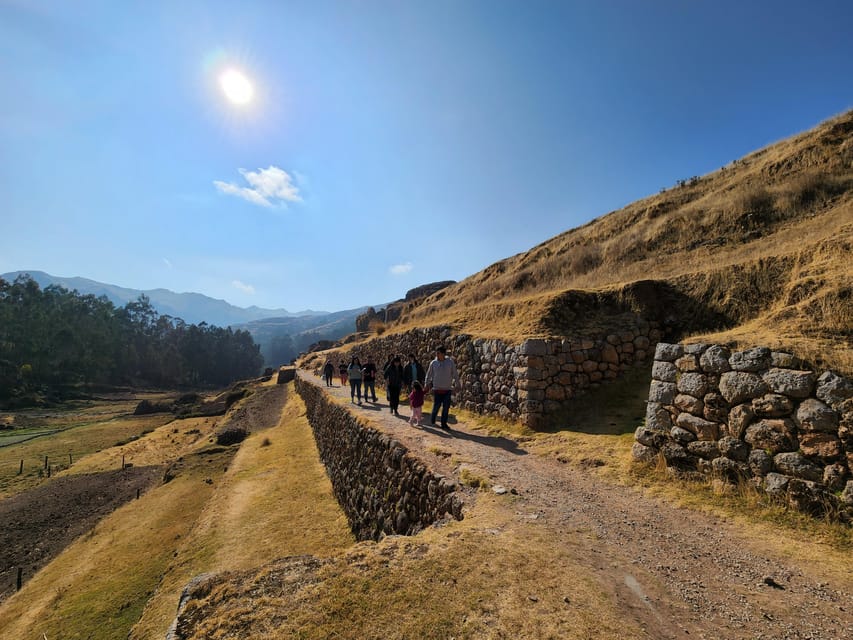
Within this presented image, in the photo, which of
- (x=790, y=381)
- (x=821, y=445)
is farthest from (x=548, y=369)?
(x=821, y=445)

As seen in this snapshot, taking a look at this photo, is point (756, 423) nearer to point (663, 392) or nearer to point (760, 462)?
point (760, 462)

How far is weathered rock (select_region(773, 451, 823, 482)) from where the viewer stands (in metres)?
4.23

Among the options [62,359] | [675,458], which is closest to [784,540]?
[675,458]

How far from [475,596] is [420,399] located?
24.5 feet

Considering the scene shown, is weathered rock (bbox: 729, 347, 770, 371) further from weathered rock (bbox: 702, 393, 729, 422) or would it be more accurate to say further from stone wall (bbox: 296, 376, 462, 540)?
stone wall (bbox: 296, 376, 462, 540)

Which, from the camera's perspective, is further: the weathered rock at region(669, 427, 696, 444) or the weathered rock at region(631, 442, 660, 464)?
the weathered rock at region(631, 442, 660, 464)

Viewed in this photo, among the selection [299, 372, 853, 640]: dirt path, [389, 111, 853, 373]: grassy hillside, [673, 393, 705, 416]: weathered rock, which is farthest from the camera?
[389, 111, 853, 373]: grassy hillside

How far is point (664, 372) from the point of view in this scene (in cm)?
638

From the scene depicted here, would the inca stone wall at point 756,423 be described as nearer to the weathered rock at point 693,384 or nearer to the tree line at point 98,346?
the weathered rock at point 693,384

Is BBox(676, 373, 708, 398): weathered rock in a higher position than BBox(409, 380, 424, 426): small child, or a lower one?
higher

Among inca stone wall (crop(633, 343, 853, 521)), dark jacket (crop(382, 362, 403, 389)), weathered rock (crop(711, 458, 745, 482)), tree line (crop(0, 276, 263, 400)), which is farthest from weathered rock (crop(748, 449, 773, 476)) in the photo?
tree line (crop(0, 276, 263, 400))

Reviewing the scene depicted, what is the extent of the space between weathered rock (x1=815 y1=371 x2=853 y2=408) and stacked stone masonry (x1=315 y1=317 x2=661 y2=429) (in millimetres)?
5536

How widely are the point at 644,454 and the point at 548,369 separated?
11.8 feet

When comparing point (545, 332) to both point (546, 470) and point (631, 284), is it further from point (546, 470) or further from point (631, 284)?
point (546, 470)
